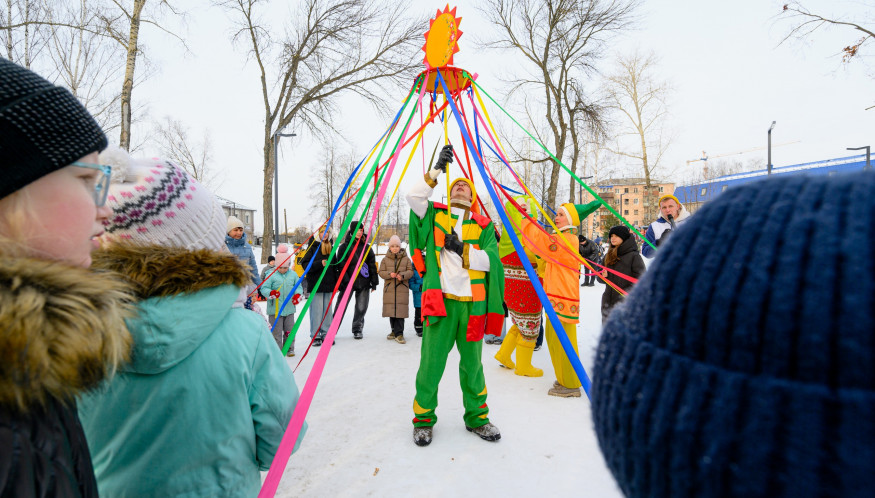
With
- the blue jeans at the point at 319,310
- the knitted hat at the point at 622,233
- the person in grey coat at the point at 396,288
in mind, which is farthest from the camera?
the person in grey coat at the point at 396,288

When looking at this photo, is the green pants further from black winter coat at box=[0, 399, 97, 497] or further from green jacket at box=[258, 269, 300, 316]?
green jacket at box=[258, 269, 300, 316]

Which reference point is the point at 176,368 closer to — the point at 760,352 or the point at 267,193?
the point at 760,352

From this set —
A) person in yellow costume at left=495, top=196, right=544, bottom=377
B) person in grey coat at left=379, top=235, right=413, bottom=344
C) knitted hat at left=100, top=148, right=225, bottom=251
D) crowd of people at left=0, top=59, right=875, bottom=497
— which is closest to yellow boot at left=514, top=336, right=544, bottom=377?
person in yellow costume at left=495, top=196, right=544, bottom=377

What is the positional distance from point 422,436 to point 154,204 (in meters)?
2.62

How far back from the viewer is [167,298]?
1.02m

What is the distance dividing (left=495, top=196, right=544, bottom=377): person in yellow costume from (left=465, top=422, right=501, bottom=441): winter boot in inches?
61.0

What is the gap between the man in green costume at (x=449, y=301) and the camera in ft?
10.6

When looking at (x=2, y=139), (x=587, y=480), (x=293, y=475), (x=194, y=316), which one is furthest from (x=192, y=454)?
(x=587, y=480)

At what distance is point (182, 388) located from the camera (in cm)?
112

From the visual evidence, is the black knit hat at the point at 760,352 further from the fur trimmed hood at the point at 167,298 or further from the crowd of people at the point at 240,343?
the fur trimmed hood at the point at 167,298

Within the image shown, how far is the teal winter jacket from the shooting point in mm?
1027

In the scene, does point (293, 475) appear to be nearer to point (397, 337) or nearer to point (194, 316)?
point (194, 316)

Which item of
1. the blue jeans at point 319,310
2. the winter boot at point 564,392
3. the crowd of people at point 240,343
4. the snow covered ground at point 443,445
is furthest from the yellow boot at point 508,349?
the crowd of people at point 240,343

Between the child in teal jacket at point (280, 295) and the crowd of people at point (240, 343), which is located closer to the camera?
the crowd of people at point (240, 343)
